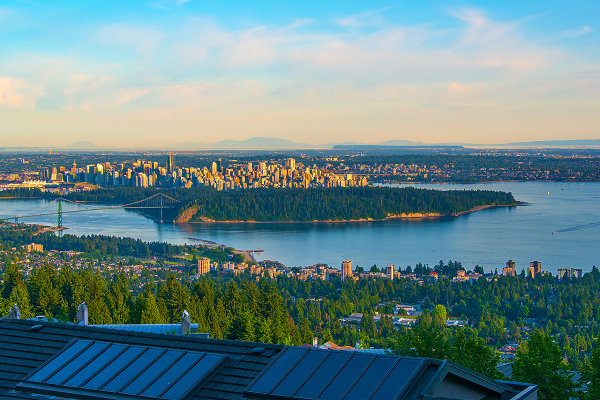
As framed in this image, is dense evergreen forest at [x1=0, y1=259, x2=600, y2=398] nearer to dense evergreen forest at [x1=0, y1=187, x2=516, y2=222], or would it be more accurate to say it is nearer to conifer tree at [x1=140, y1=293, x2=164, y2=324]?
conifer tree at [x1=140, y1=293, x2=164, y2=324]

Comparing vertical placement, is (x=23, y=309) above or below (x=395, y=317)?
above

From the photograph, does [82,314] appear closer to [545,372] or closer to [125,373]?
[125,373]

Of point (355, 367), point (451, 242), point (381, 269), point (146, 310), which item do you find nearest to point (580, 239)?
point (451, 242)

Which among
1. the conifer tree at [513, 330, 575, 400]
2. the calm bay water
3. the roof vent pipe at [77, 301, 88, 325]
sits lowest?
the calm bay water

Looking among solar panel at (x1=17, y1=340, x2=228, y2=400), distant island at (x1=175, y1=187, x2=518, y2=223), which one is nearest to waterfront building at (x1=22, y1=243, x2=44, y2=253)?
distant island at (x1=175, y1=187, x2=518, y2=223)

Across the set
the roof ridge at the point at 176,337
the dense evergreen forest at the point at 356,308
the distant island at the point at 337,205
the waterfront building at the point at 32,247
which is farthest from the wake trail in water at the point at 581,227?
the roof ridge at the point at 176,337

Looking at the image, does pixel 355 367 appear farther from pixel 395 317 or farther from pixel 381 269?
pixel 381 269

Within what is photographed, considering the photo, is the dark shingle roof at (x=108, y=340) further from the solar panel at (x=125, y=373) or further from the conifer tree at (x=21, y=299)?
the conifer tree at (x=21, y=299)
